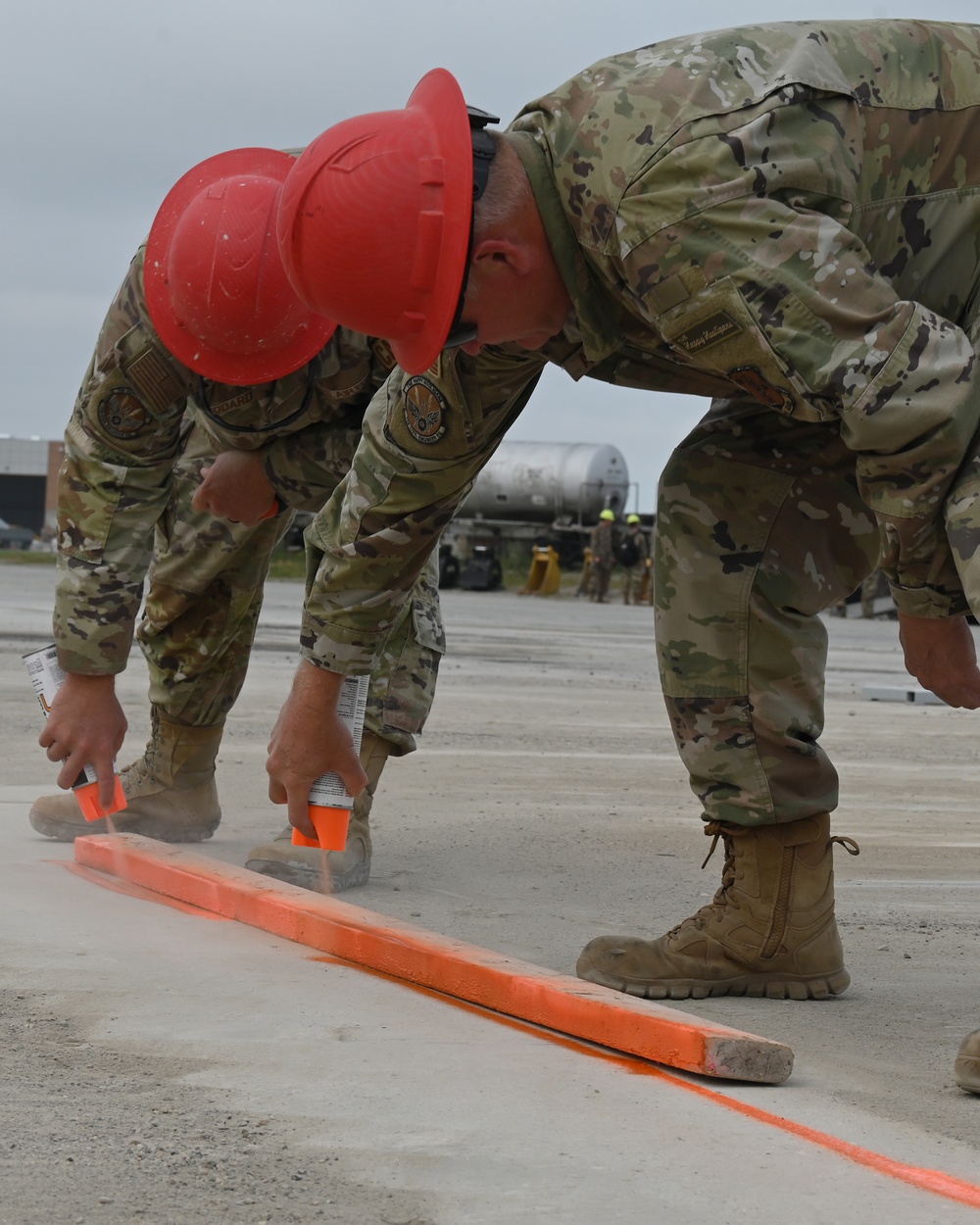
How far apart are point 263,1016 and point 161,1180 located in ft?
2.43

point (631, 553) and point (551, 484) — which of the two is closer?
point (631, 553)

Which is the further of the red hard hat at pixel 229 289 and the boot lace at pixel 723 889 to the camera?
the red hard hat at pixel 229 289

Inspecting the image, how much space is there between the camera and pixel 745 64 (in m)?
2.26

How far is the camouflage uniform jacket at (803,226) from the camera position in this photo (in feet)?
6.96

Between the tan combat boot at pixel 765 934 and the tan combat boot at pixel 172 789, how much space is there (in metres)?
1.78

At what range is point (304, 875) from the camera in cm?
370

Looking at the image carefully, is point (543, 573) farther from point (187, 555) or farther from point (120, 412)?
point (120, 412)

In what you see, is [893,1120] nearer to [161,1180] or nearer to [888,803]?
[161,1180]

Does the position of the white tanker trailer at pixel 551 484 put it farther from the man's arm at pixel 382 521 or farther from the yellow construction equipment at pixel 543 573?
the man's arm at pixel 382 521

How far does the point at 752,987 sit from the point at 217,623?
77.9 inches

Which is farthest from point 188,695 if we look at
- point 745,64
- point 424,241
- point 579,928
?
point 745,64

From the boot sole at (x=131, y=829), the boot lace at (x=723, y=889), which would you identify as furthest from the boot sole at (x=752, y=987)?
the boot sole at (x=131, y=829)

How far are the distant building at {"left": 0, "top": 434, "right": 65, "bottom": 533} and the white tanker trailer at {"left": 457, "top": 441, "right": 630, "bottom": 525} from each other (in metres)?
50.9

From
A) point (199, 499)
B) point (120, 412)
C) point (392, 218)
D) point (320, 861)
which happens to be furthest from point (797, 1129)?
point (199, 499)
